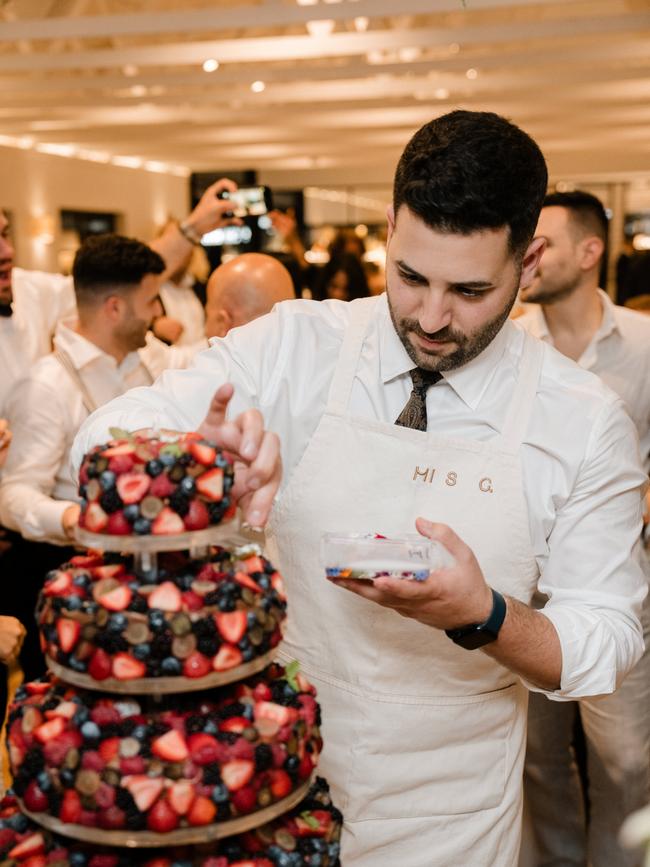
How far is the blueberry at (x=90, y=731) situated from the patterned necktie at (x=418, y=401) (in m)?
0.91

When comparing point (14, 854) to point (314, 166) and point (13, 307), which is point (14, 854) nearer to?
point (13, 307)

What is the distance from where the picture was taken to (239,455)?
4.56ft

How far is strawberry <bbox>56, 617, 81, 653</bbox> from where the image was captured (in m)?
1.12

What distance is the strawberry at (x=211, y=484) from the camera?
1.17 m

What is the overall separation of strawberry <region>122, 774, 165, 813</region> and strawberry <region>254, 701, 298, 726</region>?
146 millimetres

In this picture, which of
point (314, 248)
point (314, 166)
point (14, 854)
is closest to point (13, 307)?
point (14, 854)

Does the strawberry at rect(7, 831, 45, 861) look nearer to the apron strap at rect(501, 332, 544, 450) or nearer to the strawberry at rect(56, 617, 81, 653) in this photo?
the strawberry at rect(56, 617, 81, 653)

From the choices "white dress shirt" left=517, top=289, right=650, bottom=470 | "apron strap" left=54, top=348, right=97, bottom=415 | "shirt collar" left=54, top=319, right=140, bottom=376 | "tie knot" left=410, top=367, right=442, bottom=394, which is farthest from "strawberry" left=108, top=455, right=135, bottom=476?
"shirt collar" left=54, top=319, right=140, bottom=376

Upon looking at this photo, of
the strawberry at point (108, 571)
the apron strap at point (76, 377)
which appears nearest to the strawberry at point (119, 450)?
the strawberry at point (108, 571)

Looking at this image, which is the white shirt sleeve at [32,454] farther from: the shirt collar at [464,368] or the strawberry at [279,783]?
the strawberry at [279,783]

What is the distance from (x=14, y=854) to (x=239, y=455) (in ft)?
1.81

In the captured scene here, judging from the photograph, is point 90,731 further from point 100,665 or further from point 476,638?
point 476,638

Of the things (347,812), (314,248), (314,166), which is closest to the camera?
(347,812)

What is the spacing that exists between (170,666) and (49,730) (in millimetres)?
150
